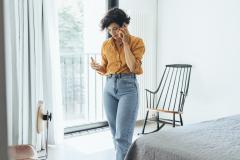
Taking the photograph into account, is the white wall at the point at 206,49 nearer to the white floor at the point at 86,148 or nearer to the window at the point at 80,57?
the window at the point at 80,57

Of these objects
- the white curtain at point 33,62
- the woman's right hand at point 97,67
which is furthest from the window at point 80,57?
the woman's right hand at point 97,67

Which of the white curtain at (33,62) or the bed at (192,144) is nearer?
the bed at (192,144)

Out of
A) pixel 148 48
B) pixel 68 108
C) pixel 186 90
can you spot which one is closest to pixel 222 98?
pixel 186 90

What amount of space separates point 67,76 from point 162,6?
1.70 metres

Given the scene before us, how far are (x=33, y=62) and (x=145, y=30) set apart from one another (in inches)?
73.4

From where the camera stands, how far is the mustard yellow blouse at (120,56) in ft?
8.24

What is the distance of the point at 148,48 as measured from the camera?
4766mm

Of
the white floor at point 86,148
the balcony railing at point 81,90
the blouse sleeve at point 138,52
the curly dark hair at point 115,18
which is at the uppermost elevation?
the curly dark hair at point 115,18

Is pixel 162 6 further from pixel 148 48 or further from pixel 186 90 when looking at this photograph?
pixel 186 90

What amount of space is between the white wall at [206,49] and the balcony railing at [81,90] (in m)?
1.06

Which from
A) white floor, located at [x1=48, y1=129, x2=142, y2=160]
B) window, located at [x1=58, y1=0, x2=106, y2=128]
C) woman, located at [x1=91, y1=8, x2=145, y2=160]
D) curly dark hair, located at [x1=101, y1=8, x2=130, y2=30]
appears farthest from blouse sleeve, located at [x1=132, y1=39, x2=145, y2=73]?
window, located at [x1=58, y1=0, x2=106, y2=128]

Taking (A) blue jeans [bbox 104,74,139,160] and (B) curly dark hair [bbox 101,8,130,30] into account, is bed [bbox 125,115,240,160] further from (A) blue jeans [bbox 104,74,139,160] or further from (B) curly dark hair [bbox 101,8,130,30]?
(B) curly dark hair [bbox 101,8,130,30]

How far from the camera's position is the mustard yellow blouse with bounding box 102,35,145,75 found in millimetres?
2511

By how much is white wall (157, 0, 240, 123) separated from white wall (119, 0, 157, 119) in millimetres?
135
